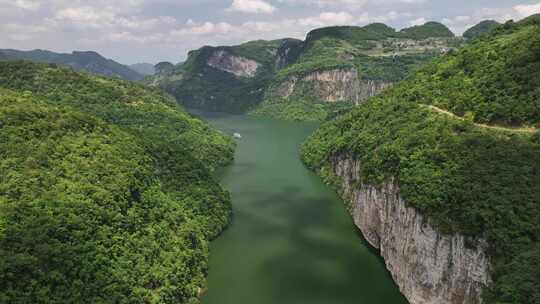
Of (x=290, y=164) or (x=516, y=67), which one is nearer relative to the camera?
(x=516, y=67)

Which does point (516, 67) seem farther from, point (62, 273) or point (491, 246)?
point (62, 273)

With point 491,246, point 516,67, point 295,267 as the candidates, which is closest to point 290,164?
point 295,267

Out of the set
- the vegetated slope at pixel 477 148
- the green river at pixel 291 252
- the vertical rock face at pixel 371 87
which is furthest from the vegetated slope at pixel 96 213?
the vertical rock face at pixel 371 87

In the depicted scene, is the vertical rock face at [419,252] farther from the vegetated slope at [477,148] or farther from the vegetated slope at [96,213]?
the vegetated slope at [96,213]

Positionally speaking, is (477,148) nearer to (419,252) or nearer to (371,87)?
(419,252)

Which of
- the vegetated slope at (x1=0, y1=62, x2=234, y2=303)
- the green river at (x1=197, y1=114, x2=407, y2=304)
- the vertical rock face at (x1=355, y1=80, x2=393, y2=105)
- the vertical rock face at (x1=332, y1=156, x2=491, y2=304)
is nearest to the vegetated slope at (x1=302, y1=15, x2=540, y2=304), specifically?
the vertical rock face at (x1=332, y1=156, x2=491, y2=304)
